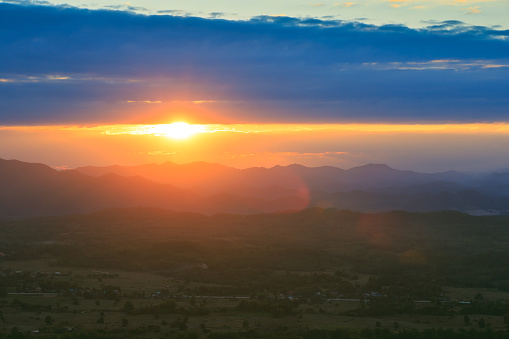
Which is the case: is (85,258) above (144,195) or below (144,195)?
below

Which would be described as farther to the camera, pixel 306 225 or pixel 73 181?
pixel 73 181

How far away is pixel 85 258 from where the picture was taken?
72812 mm

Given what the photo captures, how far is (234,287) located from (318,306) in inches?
A: 458

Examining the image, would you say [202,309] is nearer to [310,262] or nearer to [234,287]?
[234,287]

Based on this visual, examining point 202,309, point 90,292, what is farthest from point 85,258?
point 202,309

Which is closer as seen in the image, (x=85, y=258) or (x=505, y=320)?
(x=505, y=320)

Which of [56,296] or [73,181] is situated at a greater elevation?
[73,181]

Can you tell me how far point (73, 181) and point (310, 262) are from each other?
11445cm

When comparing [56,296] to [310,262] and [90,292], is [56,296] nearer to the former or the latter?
[90,292]

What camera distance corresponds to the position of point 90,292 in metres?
51.8

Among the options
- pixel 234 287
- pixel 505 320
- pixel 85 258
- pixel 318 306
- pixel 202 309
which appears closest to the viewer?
pixel 505 320

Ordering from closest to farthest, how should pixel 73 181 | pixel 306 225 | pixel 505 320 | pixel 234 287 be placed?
pixel 505 320, pixel 234 287, pixel 306 225, pixel 73 181

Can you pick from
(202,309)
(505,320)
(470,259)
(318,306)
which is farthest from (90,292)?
(470,259)

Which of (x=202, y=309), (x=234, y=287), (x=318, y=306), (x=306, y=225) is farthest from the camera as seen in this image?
(x=306, y=225)
